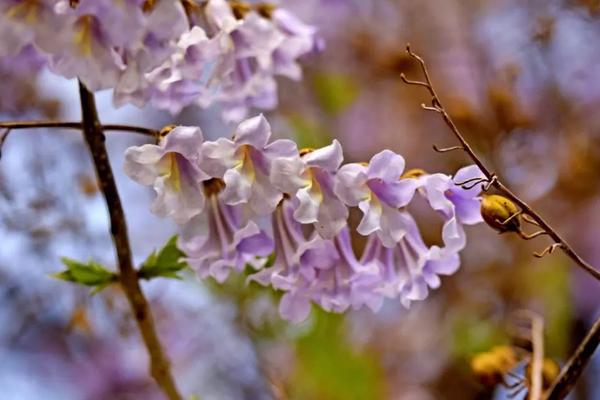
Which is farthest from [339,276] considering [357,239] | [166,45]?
[357,239]

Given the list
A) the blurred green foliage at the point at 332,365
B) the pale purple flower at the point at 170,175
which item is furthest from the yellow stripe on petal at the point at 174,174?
the blurred green foliage at the point at 332,365

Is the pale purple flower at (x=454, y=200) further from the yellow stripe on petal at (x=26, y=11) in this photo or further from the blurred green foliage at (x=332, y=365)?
the blurred green foliage at (x=332, y=365)

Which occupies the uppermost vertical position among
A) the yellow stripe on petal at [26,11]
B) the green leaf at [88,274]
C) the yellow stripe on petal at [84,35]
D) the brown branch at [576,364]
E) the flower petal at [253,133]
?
the yellow stripe on petal at [26,11]

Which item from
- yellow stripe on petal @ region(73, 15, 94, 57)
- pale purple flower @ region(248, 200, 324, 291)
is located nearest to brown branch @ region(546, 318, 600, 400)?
pale purple flower @ region(248, 200, 324, 291)

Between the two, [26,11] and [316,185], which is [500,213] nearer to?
[316,185]

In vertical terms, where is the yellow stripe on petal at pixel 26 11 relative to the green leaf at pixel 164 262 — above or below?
above

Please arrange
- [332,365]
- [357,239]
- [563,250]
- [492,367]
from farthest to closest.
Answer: [357,239] < [332,365] < [492,367] < [563,250]

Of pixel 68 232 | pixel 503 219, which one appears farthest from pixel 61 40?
pixel 68 232
